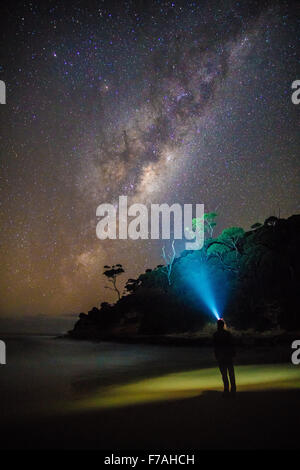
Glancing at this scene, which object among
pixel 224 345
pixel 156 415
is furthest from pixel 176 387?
pixel 156 415

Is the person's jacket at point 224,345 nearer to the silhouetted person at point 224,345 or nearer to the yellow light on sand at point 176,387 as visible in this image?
the silhouetted person at point 224,345

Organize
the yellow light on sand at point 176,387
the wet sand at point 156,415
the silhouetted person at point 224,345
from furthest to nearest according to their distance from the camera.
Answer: the yellow light on sand at point 176,387
the silhouetted person at point 224,345
the wet sand at point 156,415

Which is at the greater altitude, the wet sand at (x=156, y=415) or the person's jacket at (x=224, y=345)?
the person's jacket at (x=224, y=345)

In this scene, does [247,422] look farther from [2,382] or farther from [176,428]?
[2,382]

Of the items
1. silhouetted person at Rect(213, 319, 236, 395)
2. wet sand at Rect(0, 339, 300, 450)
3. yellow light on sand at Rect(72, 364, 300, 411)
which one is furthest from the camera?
yellow light on sand at Rect(72, 364, 300, 411)

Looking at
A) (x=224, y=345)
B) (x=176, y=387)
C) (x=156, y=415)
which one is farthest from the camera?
(x=176, y=387)

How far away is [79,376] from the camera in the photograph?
14719 mm

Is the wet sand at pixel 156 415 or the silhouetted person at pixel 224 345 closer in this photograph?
the wet sand at pixel 156 415

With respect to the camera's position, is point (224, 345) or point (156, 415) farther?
point (224, 345)

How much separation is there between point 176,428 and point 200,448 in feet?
3.23

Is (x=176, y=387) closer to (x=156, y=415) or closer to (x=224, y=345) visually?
(x=224, y=345)

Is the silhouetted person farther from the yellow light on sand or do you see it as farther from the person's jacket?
the yellow light on sand

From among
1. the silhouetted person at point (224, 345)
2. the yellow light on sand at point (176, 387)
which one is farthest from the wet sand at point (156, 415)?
the silhouetted person at point (224, 345)

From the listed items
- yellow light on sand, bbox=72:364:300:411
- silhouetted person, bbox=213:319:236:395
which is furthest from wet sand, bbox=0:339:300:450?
silhouetted person, bbox=213:319:236:395
